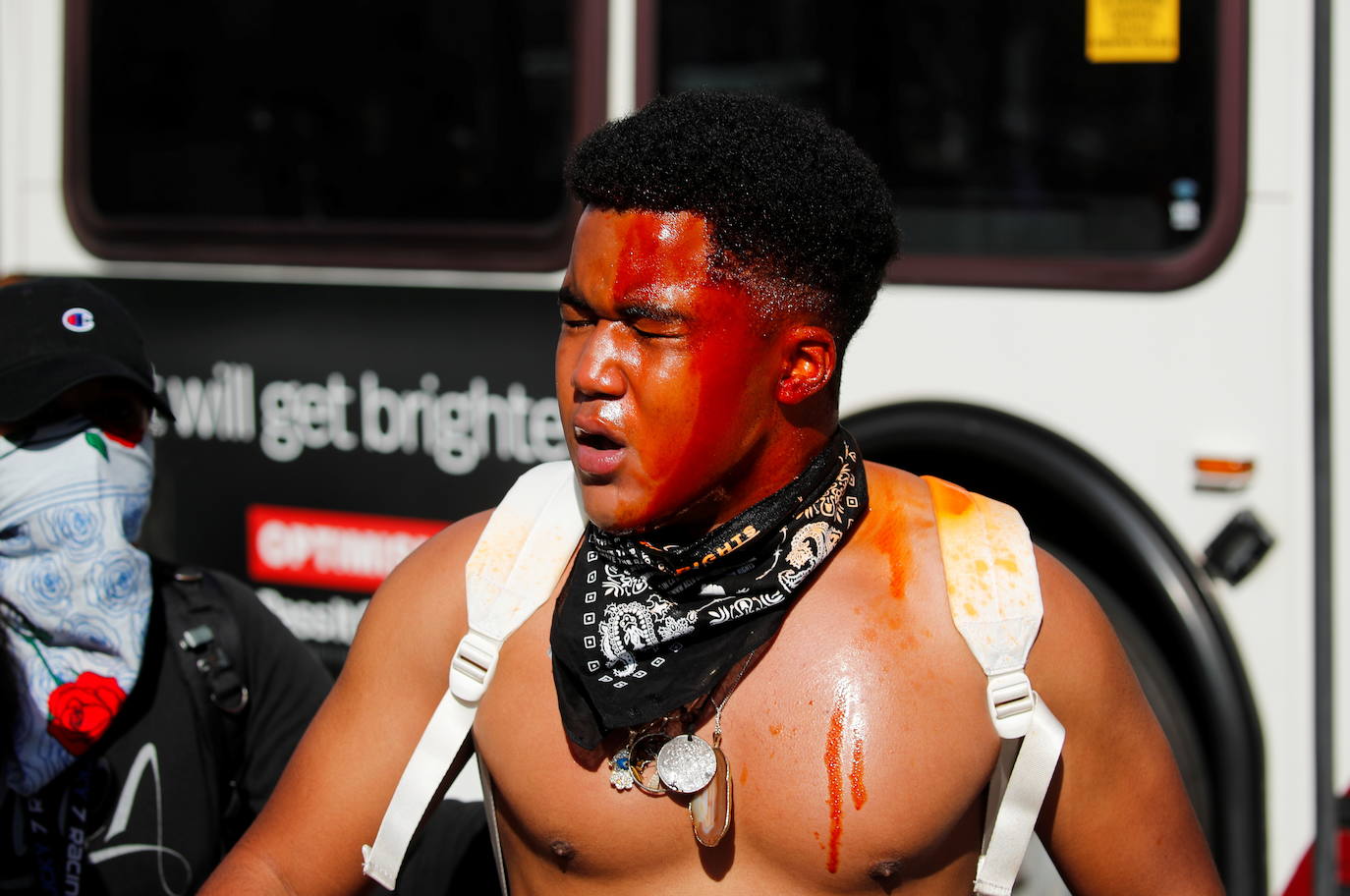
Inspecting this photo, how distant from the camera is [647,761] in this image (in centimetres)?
150

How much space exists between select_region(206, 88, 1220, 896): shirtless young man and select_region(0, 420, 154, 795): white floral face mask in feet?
1.32

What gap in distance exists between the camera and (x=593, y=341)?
1486mm

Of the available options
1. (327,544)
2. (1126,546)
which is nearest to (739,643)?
Answer: (1126,546)

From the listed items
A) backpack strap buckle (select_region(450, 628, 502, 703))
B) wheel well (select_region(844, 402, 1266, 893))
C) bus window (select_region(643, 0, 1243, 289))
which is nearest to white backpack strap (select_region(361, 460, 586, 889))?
backpack strap buckle (select_region(450, 628, 502, 703))

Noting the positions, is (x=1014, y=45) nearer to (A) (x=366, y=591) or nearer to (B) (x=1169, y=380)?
(B) (x=1169, y=380)

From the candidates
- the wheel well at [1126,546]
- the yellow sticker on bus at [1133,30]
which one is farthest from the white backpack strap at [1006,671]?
the yellow sticker on bus at [1133,30]

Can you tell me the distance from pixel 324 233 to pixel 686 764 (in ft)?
8.30

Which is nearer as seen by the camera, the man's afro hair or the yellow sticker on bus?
the man's afro hair

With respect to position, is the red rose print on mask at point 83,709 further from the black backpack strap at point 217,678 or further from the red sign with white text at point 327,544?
the red sign with white text at point 327,544

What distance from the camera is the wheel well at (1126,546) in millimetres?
2887

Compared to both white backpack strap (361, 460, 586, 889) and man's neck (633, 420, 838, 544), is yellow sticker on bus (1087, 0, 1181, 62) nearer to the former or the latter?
man's neck (633, 420, 838, 544)

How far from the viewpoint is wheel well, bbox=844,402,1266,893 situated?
2887 millimetres

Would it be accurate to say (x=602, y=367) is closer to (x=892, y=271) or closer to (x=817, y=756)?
(x=817, y=756)

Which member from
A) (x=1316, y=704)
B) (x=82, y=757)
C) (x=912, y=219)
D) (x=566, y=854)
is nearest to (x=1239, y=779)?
(x=1316, y=704)
